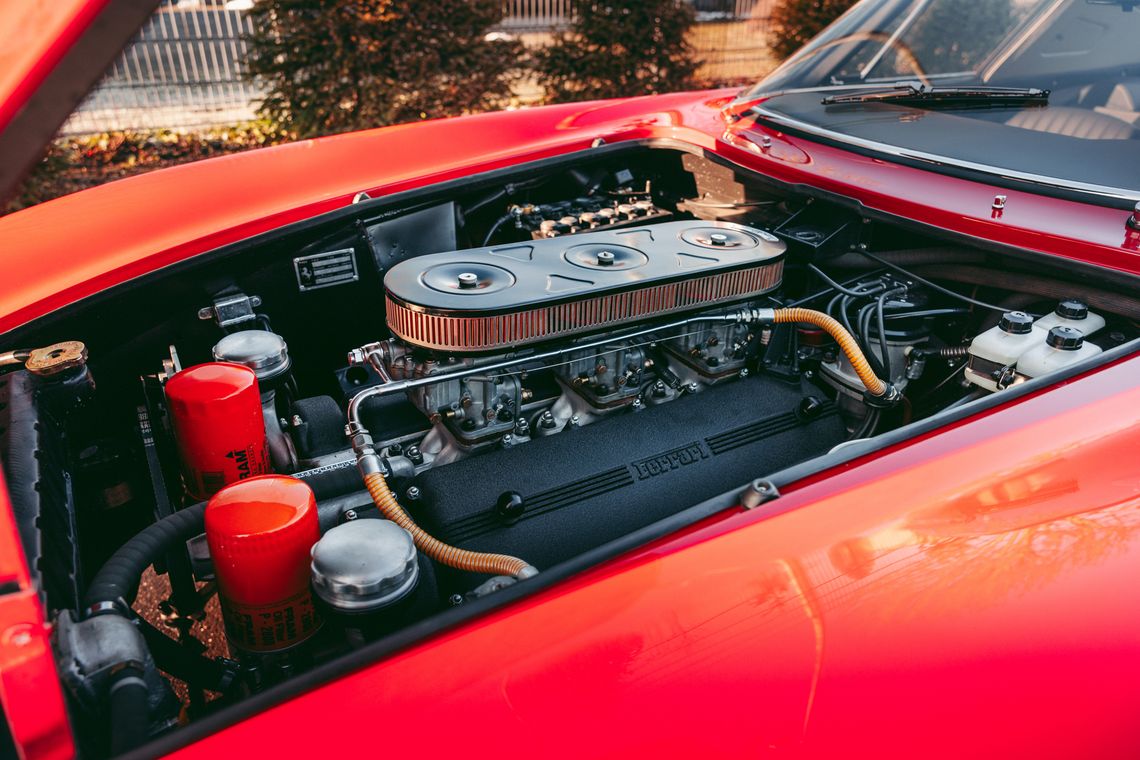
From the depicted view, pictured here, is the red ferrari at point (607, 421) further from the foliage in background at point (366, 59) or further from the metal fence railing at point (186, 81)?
the metal fence railing at point (186, 81)

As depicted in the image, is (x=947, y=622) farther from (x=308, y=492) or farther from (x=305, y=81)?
(x=305, y=81)

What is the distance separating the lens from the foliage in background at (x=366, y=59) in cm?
610

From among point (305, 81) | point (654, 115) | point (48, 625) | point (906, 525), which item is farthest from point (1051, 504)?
point (305, 81)

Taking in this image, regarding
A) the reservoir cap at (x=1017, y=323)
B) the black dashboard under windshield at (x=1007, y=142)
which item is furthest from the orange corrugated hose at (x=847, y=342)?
the black dashboard under windshield at (x=1007, y=142)

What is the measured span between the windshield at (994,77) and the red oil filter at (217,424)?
162cm

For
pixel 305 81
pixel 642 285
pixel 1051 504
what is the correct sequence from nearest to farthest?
1. pixel 1051 504
2. pixel 642 285
3. pixel 305 81

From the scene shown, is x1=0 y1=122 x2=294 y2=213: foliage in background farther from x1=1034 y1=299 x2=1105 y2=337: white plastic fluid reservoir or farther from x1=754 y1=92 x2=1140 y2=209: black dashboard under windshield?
x1=1034 y1=299 x2=1105 y2=337: white plastic fluid reservoir

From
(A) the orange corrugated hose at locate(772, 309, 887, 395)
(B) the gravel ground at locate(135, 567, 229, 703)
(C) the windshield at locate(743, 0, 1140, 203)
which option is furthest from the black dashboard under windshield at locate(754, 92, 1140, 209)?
(B) the gravel ground at locate(135, 567, 229, 703)

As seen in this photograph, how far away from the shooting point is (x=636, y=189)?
2.64m

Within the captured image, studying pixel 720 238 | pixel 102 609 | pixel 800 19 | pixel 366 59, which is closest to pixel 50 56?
pixel 102 609

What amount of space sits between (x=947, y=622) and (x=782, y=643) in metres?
0.25

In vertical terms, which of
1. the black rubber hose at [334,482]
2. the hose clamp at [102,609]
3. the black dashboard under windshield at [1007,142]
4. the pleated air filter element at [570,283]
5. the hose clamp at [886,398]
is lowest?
the black rubber hose at [334,482]

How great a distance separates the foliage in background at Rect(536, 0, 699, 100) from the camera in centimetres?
766

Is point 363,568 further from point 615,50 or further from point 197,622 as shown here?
point 615,50
